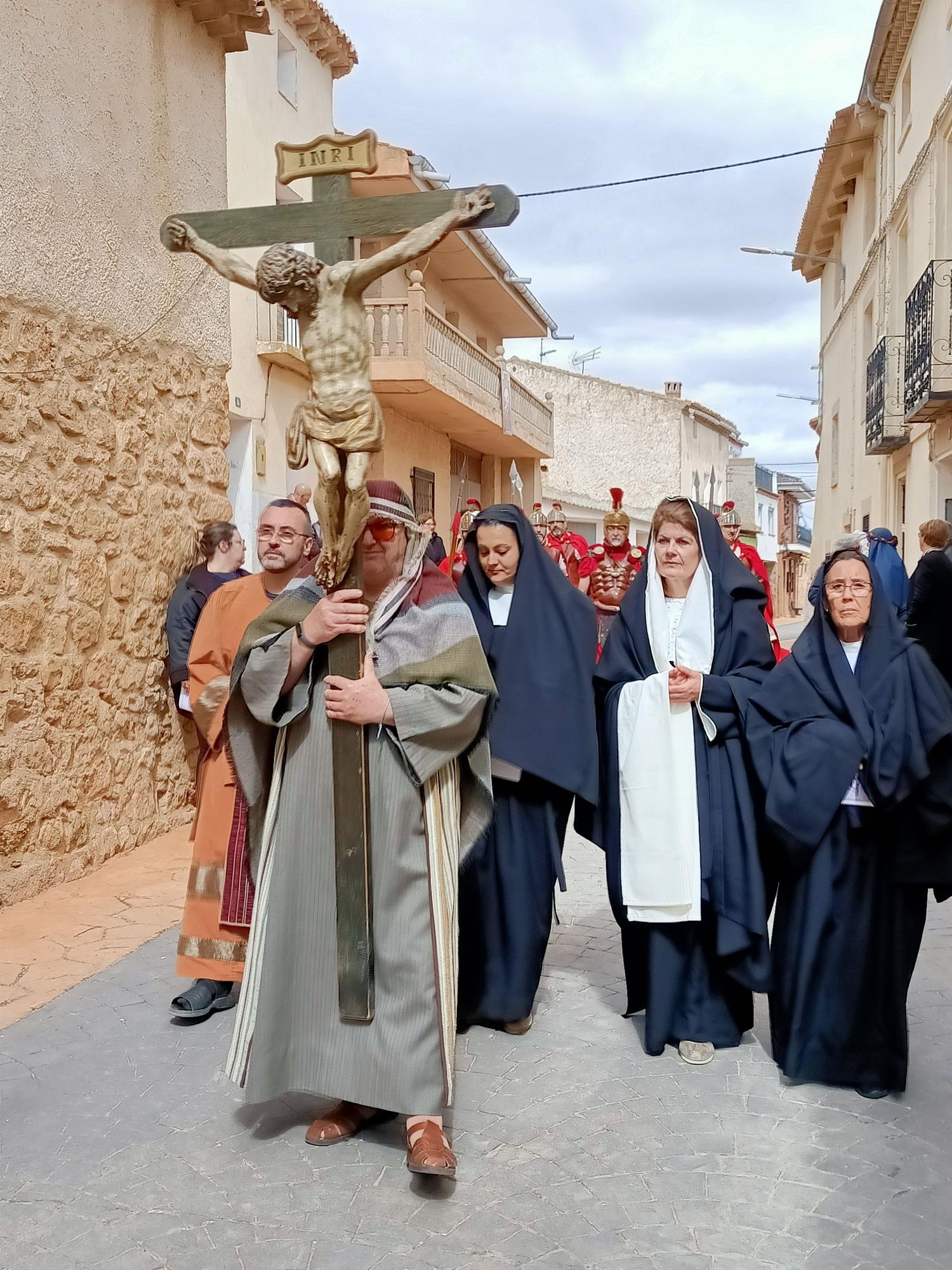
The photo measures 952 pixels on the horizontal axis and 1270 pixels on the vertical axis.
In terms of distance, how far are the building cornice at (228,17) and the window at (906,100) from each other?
9.22m

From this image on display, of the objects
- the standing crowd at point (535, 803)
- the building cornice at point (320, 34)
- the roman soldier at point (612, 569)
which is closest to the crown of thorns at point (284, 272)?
the standing crowd at point (535, 803)

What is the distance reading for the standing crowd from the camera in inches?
119

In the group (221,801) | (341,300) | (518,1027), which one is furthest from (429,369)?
(341,300)

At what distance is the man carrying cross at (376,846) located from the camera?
2.98 meters

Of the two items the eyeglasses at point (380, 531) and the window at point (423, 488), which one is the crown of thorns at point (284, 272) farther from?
the window at point (423, 488)

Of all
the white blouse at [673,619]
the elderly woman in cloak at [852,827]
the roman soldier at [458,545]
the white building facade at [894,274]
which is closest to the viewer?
the elderly woman in cloak at [852,827]

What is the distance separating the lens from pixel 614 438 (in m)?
35.9

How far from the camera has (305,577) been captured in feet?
10.9

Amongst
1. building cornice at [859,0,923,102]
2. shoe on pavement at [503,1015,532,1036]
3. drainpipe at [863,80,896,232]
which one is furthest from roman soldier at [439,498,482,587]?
building cornice at [859,0,923,102]

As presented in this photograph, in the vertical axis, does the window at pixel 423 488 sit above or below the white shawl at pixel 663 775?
above

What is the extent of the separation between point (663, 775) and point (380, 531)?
1.34 metres

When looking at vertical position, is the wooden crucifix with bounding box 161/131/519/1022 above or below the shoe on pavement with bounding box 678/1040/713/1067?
above

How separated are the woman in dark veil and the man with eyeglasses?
0.70 m

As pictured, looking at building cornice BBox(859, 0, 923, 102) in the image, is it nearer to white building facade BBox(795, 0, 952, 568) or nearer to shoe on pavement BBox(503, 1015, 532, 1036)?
white building facade BBox(795, 0, 952, 568)
